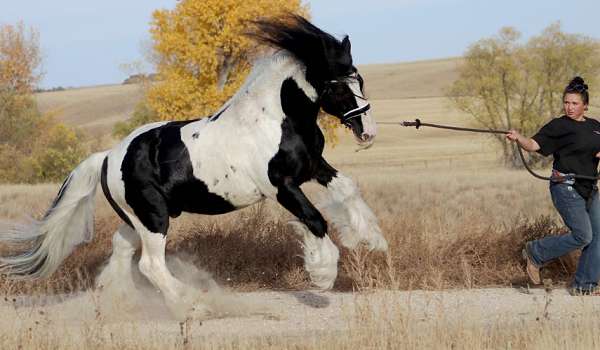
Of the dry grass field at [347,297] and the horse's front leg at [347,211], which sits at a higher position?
the horse's front leg at [347,211]

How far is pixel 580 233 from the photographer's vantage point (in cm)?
776

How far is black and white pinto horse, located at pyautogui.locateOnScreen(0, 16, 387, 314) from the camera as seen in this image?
283 inches

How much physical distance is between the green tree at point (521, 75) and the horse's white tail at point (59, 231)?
37.4 m

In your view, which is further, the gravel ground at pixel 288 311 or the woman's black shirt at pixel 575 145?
the woman's black shirt at pixel 575 145

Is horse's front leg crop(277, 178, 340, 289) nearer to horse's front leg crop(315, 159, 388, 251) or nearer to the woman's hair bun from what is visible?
horse's front leg crop(315, 159, 388, 251)

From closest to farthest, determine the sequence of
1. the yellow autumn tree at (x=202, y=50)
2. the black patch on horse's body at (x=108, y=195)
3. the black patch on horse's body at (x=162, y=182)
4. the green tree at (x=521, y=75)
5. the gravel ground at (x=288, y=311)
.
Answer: the gravel ground at (x=288, y=311) < the black patch on horse's body at (x=162, y=182) < the black patch on horse's body at (x=108, y=195) < the yellow autumn tree at (x=202, y=50) < the green tree at (x=521, y=75)

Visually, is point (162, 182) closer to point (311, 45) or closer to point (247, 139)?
point (247, 139)

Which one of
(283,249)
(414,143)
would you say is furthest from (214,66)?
(414,143)

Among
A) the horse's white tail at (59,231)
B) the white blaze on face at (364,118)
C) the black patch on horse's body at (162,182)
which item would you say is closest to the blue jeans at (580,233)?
the white blaze on face at (364,118)

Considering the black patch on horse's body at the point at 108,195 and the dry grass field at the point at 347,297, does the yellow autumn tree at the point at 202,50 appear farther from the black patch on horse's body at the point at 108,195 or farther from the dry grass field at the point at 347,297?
the black patch on horse's body at the point at 108,195

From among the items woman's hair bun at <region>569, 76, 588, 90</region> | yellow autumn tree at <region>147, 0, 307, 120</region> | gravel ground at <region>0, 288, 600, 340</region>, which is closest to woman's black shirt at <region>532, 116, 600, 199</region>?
woman's hair bun at <region>569, 76, 588, 90</region>

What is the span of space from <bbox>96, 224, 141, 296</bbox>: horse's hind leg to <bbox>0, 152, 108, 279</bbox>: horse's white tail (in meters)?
0.39

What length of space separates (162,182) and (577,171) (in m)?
Result: 3.62

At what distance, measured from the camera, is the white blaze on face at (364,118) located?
7168 millimetres
